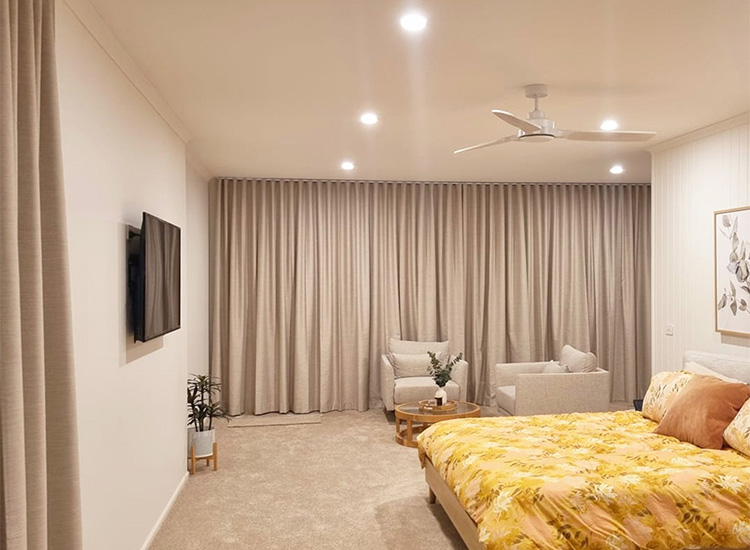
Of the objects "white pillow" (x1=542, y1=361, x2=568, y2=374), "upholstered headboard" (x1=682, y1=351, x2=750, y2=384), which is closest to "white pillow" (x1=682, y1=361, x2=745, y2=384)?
"upholstered headboard" (x1=682, y1=351, x2=750, y2=384)

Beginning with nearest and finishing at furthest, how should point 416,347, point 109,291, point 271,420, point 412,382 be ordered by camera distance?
point 109,291, point 412,382, point 271,420, point 416,347

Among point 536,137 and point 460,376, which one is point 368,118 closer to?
point 536,137

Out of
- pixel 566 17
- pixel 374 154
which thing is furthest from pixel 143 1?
pixel 374 154

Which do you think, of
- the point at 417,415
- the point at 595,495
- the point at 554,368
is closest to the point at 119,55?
the point at 595,495

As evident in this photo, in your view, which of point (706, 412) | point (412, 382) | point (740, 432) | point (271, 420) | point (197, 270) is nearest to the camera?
point (740, 432)

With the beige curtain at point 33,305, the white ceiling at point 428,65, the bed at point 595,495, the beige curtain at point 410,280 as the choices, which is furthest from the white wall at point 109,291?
the beige curtain at point 410,280

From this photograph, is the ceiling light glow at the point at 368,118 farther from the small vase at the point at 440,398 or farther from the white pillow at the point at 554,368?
the white pillow at the point at 554,368

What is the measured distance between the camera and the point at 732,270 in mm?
4336

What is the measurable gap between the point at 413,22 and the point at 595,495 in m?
2.31

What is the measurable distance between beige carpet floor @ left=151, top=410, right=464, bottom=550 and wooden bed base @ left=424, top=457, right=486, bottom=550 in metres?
0.18

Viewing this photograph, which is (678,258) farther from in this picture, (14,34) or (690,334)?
(14,34)

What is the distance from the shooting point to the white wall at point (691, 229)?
438 centimetres

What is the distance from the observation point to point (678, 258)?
4945mm

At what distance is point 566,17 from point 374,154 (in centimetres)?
305
